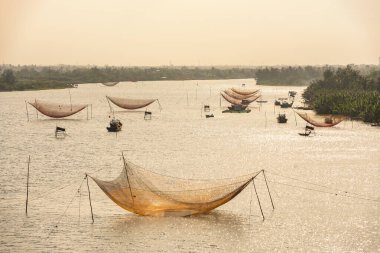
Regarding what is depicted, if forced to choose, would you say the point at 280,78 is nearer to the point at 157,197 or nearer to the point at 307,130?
the point at 307,130

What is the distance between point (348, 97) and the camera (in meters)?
64.4

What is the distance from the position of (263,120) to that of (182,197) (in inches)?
1800

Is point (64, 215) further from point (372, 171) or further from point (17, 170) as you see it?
point (372, 171)

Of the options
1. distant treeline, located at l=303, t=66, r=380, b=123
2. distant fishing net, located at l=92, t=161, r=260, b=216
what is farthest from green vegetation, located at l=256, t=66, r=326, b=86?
distant fishing net, located at l=92, t=161, r=260, b=216

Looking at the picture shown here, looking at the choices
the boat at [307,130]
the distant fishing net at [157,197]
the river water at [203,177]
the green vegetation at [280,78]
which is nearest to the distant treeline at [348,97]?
the river water at [203,177]

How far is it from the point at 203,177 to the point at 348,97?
125 ft

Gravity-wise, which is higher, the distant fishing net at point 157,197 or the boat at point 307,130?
the distant fishing net at point 157,197

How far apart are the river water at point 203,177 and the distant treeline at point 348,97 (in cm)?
226

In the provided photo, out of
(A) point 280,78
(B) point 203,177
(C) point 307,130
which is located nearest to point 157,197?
(B) point 203,177

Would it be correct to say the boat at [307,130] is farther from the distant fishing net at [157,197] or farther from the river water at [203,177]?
the distant fishing net at [157,197]

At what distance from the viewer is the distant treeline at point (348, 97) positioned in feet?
191

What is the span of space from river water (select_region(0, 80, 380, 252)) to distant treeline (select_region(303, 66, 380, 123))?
2263mm

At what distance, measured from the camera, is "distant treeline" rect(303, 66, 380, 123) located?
191 feet

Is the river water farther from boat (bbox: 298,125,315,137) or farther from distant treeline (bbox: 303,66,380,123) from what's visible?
distant treeline (bbox: 303,66,380,123)
